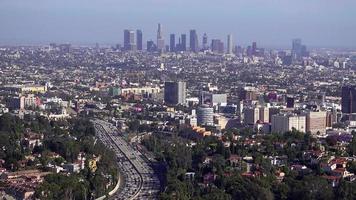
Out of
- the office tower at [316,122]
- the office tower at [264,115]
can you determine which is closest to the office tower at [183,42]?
the office tower at [264,115]

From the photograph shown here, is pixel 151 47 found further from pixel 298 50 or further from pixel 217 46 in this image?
pixel 298 50

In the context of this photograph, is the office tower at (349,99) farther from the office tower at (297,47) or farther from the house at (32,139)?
the office tower at (297,47)

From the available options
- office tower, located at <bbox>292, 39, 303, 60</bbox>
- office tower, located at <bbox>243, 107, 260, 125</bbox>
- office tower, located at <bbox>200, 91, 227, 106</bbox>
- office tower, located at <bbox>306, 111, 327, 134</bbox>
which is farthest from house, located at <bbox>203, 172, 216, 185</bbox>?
office tower, located at <bbox>292, 39, 303, 60</bbox>

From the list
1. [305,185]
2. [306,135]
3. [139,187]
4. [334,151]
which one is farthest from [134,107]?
[305,185]

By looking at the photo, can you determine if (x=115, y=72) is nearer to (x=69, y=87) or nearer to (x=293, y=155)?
(x=69, y=87)

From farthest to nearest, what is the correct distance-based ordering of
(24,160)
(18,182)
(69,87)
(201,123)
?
1. (69,87)
2. (201,123)
3. (24,160)
4. (18,182)

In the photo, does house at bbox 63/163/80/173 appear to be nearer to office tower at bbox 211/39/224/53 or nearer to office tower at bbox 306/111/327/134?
office tower at bbox 306/111/327/134
